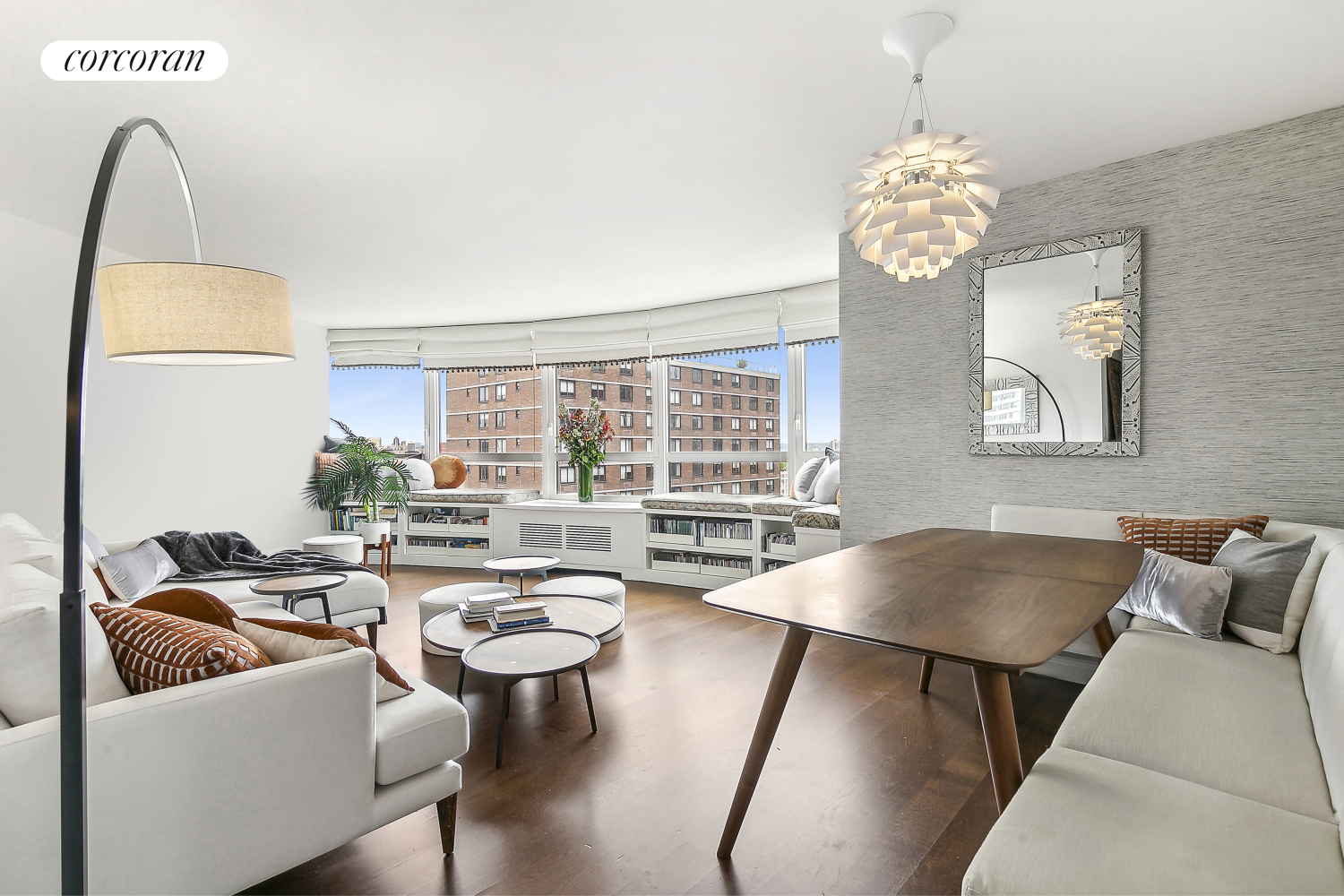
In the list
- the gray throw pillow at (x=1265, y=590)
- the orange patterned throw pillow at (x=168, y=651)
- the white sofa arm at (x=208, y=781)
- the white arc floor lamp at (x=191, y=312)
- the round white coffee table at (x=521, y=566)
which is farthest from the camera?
the round white coffee table at (x=521, y=566)

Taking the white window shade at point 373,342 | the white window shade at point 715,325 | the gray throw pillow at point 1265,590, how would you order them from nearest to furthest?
the gray throw pillow at point 1265,590, the white window shade at point 715,325, the white window shade at point 373,342

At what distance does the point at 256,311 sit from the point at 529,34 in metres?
1.20

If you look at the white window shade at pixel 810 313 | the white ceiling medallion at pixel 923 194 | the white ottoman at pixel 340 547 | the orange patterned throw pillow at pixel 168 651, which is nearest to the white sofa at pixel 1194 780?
the white ceiling medallion at pixel 923 194

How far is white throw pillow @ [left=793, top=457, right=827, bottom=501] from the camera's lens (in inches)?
192

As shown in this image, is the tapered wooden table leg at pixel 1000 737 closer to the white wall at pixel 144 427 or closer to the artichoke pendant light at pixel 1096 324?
the artichoke pendant light at pixel 1096 324

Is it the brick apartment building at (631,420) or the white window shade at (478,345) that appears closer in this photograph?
the brick apartment building at (631,420)

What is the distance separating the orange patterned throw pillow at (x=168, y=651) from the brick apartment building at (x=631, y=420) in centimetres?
439

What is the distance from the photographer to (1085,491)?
3.04 m

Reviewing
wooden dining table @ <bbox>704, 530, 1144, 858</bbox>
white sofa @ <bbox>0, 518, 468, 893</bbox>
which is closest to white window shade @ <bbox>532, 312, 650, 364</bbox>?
wooden dining table @ <bbox>704, 530, 1144, 858</bbox>

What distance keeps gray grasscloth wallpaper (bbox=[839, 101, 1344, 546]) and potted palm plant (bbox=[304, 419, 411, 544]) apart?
4.76 metres

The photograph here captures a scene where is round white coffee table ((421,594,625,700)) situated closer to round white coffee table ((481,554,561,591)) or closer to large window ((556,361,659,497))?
round white coffee table ((481,554,561,591))

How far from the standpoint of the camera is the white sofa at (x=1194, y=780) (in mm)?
1043

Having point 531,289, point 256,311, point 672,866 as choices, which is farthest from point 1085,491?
point 531,289

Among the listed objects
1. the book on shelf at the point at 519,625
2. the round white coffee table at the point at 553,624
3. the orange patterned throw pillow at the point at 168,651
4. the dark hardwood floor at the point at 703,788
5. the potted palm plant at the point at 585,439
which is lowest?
the dark hardwood floor at the point at 703,788
